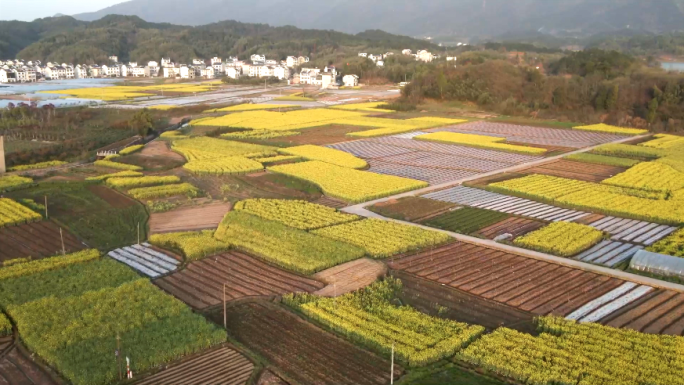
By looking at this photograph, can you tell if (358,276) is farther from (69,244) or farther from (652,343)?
(69,244)

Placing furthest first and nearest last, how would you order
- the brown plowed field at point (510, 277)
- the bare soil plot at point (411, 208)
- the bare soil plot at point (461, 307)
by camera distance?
1. the bare soil plot at point (411, 208)
2. the brown plowed field at point (510, 277)
3. the bare soil plot at point (461, 307)

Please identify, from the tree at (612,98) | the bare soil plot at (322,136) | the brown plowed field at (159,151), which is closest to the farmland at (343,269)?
the brown plowed field at (159,151)

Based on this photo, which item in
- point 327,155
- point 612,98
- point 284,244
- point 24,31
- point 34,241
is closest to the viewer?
point 284,244

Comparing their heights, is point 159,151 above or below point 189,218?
above

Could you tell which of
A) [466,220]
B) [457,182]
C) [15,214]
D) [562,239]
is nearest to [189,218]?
[15,214]

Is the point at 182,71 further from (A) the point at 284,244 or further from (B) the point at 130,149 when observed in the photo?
(A) the point at 284,244

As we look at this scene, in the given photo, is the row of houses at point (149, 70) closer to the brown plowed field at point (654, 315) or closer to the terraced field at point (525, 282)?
the terraced field at point (525, 282)
